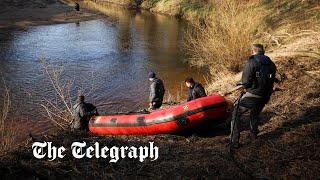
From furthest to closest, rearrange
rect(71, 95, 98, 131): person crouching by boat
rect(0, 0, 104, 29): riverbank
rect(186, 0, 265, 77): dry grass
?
rect(0, 0, 104, 29): riverbank < rect(186, 0, 265, 77): dry grass < rect(71, 95, 98, 131): person crouching by boat

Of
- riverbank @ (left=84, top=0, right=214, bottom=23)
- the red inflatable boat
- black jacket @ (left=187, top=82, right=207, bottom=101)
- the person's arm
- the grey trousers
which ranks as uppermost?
the person's arm

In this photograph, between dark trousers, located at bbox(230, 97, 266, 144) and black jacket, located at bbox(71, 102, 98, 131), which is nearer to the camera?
dark trousers, located at bbox(230, 97, 266, 144)

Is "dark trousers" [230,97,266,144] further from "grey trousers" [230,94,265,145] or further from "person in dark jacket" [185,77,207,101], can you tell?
"person in dark jacket" [185,77,207,101]

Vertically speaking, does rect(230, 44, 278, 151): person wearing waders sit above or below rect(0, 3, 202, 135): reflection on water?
above

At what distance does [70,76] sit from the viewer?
709 inches

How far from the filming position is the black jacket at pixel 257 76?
6.88 meters

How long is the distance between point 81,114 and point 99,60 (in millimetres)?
10923

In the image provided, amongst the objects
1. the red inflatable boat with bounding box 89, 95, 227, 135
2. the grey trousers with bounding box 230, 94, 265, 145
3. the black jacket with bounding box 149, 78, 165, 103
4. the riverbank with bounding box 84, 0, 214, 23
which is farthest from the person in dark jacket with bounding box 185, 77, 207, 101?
the riverbank with bounding box 84, 0, 214, 23

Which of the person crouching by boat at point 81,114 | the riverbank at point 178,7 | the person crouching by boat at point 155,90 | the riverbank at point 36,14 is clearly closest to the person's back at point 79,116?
the person crouching by boat at point 81,114

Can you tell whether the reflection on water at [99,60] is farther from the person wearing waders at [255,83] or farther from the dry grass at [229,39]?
the person wearing waders at [255,83]

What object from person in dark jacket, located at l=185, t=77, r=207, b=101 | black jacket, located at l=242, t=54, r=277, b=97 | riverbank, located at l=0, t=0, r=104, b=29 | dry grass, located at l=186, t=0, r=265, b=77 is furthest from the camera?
riverbank, located at l=0, t=0, r=104, b=29

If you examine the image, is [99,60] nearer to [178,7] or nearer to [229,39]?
[229,39]

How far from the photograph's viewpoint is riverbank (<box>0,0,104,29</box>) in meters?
31.3

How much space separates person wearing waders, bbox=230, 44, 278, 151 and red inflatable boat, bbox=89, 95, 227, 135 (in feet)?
3.92
